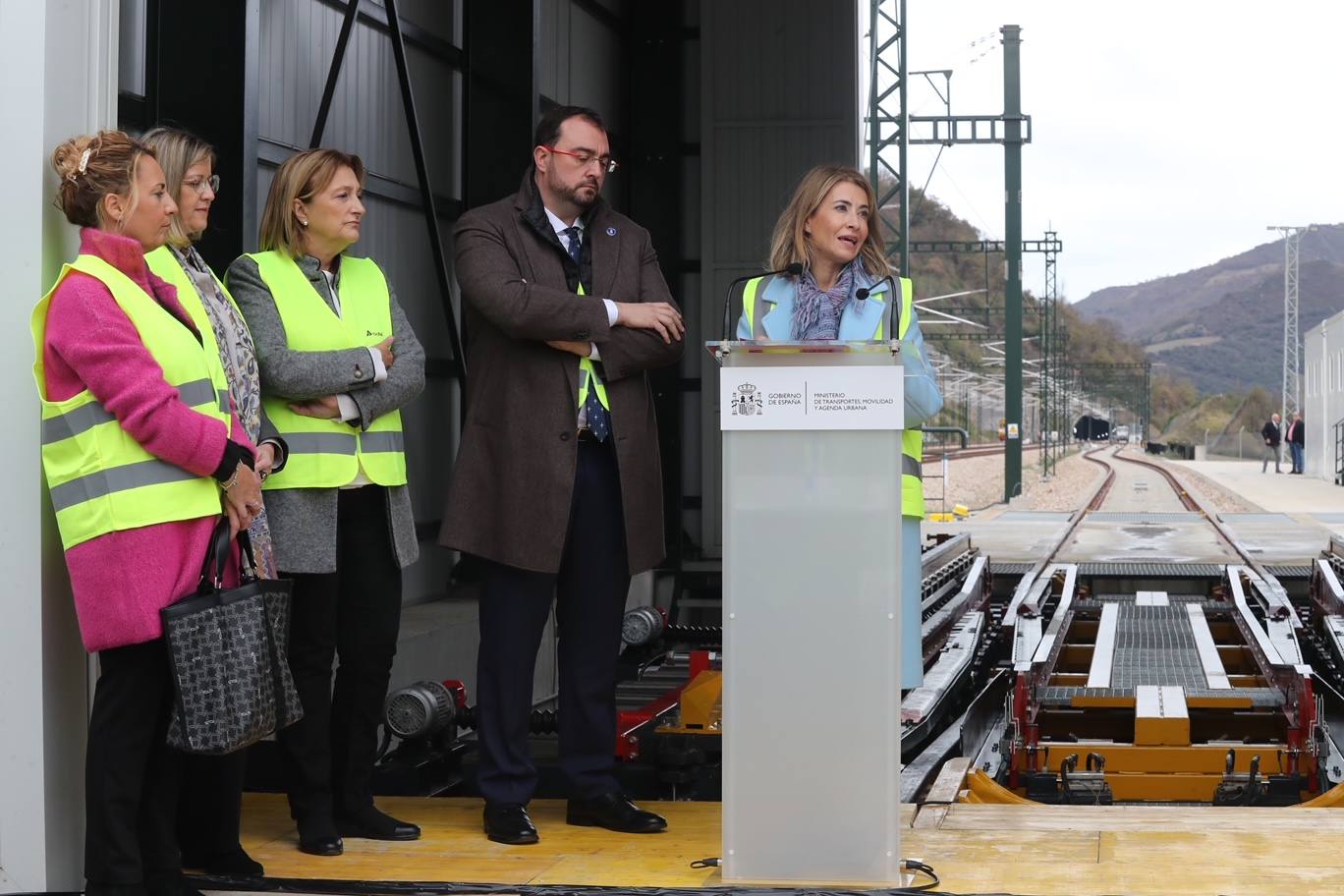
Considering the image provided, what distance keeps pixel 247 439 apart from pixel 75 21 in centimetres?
100

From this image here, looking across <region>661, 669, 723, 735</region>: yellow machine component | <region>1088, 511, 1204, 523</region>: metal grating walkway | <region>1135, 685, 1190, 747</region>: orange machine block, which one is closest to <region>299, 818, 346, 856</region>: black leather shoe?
<region>661, 669, 723, 735</region>: yellow machine component

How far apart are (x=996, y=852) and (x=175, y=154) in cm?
239

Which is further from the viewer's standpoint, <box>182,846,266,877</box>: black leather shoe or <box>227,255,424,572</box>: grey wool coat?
<box>227,255,424,572</box>: grey wool coat

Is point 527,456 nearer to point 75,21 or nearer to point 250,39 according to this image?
point 75,21

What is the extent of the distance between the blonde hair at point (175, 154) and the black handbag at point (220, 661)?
0.70 metres

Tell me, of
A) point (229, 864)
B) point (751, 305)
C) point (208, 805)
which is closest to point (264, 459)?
point (208, 805)

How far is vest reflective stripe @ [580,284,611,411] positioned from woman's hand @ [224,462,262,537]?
927 mm

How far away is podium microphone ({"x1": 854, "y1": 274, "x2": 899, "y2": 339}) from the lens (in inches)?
133

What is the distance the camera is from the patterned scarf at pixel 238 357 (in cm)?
334

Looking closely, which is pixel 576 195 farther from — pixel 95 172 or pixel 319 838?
pixel 319 838

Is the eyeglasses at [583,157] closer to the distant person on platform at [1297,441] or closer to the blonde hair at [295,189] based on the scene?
the blonde hair at [295,189]

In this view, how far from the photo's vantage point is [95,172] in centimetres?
314

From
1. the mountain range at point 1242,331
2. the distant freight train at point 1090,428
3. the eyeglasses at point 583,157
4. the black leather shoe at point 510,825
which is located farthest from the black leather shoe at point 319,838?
A: the mountain range at point 1242,331

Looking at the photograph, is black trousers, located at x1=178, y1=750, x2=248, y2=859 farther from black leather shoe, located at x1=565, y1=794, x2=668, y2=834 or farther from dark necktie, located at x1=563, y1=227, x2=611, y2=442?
dark necktie, located at x1=563, y1=227, x2=611, y2=442
